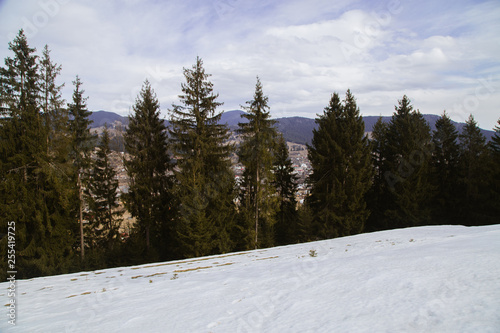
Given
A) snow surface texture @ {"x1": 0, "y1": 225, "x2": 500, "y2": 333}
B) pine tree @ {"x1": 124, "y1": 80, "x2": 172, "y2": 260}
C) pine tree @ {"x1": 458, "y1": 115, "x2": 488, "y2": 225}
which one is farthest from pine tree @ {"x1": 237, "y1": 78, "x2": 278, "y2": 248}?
pine tree @ {"x1": 458, "y1": 115, "x2": 488, "y2": 225}

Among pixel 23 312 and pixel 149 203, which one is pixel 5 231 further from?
pixel 23 312

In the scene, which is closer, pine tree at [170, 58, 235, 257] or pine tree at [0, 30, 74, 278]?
pine tree at [0, 30, 74, 278]


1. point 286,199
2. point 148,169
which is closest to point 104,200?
point 148,169

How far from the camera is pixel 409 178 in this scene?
24.6 meters

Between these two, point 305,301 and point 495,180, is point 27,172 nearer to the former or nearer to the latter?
point 305,301

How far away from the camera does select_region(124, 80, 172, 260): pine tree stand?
20.2m

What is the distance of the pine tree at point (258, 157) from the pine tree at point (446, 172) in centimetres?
1873

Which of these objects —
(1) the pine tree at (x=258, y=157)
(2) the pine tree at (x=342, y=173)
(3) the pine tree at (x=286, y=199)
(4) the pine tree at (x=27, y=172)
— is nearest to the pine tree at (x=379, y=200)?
(2) the pine tree at (x=342, y=173)

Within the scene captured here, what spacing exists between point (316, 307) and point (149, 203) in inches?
753

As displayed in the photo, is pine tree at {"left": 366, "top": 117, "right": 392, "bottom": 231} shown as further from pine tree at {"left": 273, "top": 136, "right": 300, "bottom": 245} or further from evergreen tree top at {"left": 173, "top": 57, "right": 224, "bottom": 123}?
evergreen tree top at {"left": 173, "top": 57, "right": 224, "bottom": 123}

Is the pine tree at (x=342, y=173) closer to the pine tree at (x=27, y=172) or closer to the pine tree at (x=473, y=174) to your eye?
the pine tree at (x=473, y=174)

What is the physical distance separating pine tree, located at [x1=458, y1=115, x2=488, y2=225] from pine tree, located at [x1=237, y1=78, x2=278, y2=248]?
20.4m

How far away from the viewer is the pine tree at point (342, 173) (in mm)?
22562

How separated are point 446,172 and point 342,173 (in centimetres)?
1432
